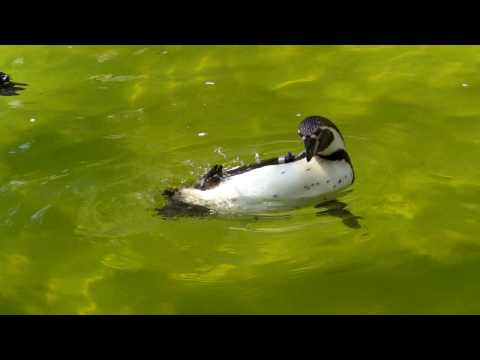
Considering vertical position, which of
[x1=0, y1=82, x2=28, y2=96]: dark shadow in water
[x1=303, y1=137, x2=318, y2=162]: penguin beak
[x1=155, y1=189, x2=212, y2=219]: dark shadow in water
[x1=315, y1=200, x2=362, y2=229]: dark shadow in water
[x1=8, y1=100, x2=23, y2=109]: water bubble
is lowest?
[x1=155, y1=189, x2=212, y2=219]: dark shadow in water

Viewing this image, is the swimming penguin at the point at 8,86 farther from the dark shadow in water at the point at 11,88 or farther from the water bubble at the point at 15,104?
the water bubble at the point at 15,104

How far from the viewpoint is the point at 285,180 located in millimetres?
5668

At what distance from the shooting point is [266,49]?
982cm

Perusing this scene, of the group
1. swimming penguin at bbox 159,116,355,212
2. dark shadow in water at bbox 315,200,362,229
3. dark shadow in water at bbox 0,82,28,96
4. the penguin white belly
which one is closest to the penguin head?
swimming penguin at bbox 159,116,355,212

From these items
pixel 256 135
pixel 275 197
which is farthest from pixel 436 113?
pixel 275 197

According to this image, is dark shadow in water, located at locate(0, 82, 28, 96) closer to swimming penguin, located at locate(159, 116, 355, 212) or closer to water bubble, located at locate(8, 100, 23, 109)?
water bubble, located at locate(8, 100, 23, 109)

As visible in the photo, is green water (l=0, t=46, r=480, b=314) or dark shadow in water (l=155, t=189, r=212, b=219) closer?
green water (l=0, t=46, r=480, b=314)

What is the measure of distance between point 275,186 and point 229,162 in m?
1.19

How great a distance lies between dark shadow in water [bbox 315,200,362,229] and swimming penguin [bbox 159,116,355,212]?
0.20 ft

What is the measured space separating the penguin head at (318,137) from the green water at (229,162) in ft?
1.39

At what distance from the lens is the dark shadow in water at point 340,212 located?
5.63 m

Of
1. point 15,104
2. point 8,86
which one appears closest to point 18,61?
point 8,86

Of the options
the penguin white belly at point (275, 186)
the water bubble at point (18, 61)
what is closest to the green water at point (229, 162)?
the water bubble at point (18, 61)

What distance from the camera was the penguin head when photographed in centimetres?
564
